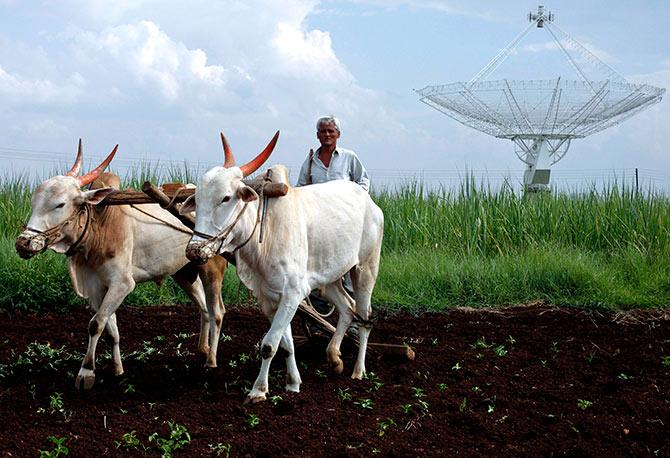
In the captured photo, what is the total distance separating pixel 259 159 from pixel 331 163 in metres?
1.80

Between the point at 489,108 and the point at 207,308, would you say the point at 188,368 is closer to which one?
the point at 207,308

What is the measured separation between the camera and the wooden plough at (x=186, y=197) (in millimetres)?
4934

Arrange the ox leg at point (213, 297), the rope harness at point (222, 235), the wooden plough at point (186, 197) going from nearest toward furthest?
1. the rope harness at point (222, 235)
2. the wooden plough at point (186, 197)
3. the ox leg at point (213, 297)

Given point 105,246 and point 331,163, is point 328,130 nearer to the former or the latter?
point 331,163

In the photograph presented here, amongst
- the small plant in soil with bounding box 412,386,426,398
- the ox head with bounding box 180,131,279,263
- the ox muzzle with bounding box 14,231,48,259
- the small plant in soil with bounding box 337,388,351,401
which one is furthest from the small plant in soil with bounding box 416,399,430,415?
the ox muzzle with bounding box 14,231,48,259

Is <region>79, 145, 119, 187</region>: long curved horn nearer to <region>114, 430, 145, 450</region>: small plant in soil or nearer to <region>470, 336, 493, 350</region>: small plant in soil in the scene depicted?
<region>114, 430, 145, 450</region>: small plant in soil

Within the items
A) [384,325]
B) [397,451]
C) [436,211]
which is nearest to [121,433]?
[397,451]

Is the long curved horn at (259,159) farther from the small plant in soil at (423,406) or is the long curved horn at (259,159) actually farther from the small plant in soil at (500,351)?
the small plant in soil at (500,351)

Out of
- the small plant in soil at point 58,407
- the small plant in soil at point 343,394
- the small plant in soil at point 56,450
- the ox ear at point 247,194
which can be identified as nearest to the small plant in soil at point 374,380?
the small plant in soil at point 343,394

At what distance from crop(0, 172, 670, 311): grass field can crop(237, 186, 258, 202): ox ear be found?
3520mm

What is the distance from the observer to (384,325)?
822 centimetres

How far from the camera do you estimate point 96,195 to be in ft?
17.7

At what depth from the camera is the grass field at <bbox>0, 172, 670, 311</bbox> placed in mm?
9461

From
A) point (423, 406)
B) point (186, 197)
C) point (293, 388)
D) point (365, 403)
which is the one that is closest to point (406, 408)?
point (423, 406)
